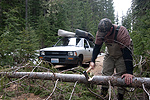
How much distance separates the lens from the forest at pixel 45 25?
17.0 ft

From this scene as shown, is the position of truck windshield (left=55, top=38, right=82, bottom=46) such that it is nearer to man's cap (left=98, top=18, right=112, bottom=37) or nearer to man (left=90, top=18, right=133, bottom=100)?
man (left=90, top=18, right=133, bottom=100)

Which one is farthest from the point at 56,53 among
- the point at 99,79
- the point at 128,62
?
the point at 128,62

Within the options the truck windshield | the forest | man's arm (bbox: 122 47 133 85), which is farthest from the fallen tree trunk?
the truck windshield

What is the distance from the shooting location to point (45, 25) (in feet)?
72.4

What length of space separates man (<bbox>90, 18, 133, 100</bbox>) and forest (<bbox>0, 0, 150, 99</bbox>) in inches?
15.5

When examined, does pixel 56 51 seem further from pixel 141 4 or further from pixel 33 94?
pixel 141 4

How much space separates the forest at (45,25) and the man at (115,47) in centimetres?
39

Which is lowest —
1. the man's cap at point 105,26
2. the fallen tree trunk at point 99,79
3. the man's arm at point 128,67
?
the fallen tree trunk at point 99,79

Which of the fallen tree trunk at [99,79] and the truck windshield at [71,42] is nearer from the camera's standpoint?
the fallen tree trunk at [99,79]

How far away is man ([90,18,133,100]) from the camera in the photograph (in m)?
2.54

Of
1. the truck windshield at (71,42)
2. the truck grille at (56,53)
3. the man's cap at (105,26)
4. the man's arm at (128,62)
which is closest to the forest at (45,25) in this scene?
the man's arm at (128,62)

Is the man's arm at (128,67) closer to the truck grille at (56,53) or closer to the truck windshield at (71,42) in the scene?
the truck grille at (56,53)

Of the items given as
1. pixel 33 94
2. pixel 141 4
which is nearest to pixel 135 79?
pixel 33 94

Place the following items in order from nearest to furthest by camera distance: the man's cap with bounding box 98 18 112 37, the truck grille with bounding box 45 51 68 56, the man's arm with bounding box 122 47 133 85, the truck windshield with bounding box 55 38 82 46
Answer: the man's arm with bounding box 122 47 133 85, the man's cap with bounding box 98 18 112 37, the truck grille with bounding box 45 51 68 56, the truck windshield with bounding box 55 38 82 46
